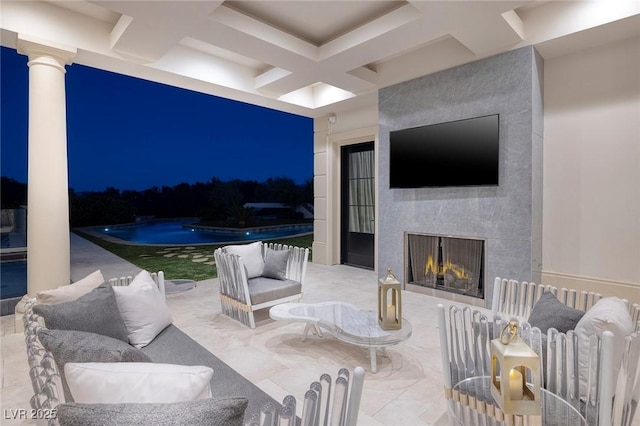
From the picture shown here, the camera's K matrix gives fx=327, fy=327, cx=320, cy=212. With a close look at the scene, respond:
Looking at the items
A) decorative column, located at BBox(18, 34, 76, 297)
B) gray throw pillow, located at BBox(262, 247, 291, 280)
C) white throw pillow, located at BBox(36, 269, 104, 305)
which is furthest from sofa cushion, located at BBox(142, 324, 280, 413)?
decorative column, located at BBox(18, 34, 76, 297)

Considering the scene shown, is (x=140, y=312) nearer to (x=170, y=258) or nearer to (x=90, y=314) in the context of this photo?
(x=90, y=314)

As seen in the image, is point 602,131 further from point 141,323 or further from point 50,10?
point 50,10

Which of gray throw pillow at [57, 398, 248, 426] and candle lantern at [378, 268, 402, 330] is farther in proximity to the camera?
candle lantern at [378, 268, 402, 330]

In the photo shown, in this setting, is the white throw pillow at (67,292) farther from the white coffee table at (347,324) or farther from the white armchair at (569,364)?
the white armchair at (569,364)

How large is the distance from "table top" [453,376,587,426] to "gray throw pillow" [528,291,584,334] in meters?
0.36

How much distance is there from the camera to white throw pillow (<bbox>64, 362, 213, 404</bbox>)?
982 millimetres

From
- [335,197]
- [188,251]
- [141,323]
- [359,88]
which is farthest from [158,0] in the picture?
[188,251]

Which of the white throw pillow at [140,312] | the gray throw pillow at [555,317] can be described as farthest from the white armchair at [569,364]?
the white throw pillow at [140,312]

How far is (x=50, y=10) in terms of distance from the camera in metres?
3.30

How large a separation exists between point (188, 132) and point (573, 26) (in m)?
16.1

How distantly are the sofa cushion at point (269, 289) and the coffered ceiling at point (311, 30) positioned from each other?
258cm

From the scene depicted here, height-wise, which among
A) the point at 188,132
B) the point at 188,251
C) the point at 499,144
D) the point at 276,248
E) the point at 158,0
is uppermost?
the point at 188,132

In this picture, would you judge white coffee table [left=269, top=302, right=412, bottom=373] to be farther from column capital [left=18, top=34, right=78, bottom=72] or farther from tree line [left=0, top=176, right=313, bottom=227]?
tree line [left=0, top=176, right=313, bottom=227]

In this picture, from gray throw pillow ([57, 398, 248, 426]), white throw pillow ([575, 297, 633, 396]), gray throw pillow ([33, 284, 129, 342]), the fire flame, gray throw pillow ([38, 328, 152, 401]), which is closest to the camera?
gray throw pillow ([57, 398, 248, 426])
